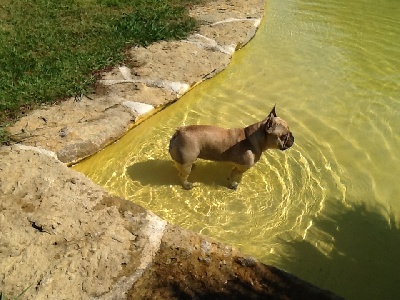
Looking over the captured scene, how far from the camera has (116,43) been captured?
35.2 feet

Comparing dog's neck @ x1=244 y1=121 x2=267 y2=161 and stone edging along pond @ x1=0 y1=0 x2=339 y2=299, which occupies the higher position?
dog's neck @ x1=244 y1=121 x2=267 y2=161

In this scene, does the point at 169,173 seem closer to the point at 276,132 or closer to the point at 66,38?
the point at 276,132

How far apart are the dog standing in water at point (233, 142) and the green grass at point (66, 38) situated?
288cm

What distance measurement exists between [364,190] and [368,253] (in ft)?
4.42

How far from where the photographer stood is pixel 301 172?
7.77 metres

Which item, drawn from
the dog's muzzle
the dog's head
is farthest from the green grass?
the dog's muzzle

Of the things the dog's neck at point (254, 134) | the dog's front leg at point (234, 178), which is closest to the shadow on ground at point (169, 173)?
the dog's front leg at point (234, 178)

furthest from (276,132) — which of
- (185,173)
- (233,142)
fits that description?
(185,173)

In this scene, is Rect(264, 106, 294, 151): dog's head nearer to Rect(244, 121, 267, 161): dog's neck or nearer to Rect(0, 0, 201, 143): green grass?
Rect(244, 121, 267, 161): dog's neck

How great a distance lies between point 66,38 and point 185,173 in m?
5.67

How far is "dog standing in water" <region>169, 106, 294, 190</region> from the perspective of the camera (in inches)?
269

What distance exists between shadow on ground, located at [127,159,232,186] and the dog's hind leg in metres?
0.19

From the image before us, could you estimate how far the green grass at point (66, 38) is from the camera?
28.7 ft

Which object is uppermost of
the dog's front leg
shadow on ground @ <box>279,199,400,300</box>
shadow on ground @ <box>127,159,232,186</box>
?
the dog's front leg
